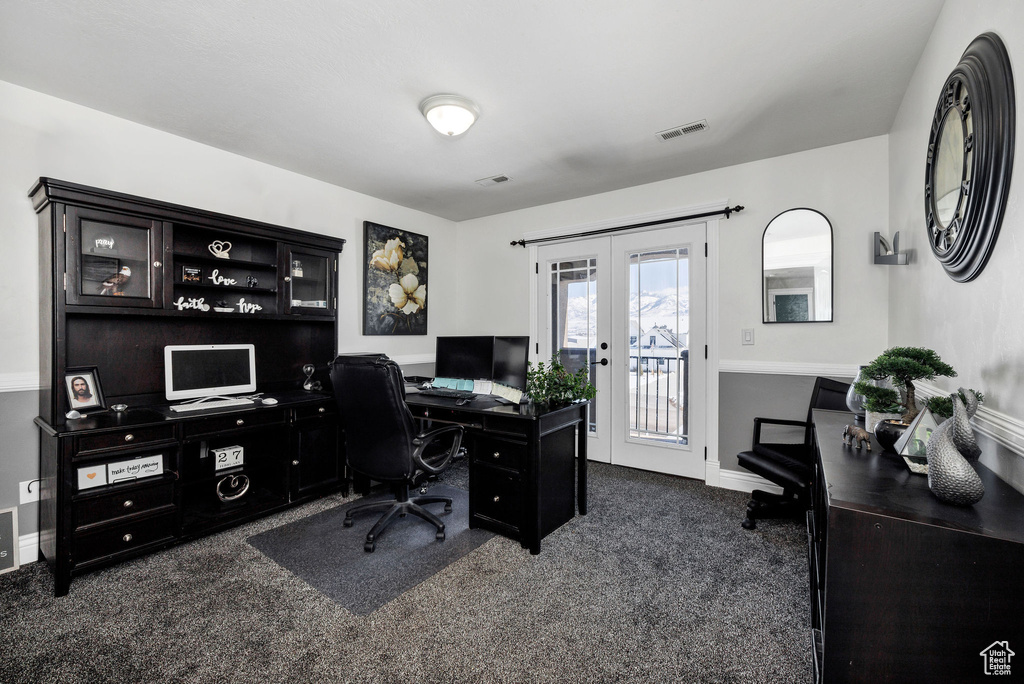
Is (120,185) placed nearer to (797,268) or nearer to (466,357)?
(466,357)

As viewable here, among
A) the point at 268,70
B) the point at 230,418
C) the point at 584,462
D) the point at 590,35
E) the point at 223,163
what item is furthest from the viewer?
the point at 223,163

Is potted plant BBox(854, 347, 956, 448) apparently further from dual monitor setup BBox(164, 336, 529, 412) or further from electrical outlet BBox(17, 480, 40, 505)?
electrical outlet BBox(17, 480, 40, 505)

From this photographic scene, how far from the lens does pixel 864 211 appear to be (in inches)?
119

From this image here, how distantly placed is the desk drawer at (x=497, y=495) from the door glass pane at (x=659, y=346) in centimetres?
179

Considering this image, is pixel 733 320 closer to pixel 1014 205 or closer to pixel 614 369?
pixel 614 369

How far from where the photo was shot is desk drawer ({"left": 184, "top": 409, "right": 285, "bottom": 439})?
2.59 metres

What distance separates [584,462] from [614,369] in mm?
1320

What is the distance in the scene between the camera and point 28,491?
2473mm

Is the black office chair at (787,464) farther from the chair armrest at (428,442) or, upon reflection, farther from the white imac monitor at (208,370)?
the white imac monitor at (208,370)

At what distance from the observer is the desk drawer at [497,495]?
2.60 m

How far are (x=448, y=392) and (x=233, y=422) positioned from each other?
135 centimetres

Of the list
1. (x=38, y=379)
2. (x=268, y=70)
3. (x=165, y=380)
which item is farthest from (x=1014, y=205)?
(x=38, y=379)

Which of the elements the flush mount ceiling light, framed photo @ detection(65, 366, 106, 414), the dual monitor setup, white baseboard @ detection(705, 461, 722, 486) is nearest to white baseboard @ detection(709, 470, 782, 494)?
white baseboard @ detection(705, 461, 722, 486)

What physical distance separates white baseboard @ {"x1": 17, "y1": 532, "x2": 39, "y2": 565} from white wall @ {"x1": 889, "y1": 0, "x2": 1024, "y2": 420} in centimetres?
426
